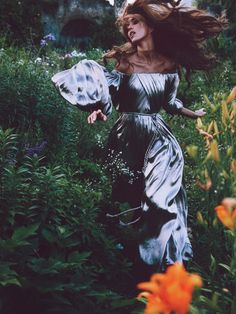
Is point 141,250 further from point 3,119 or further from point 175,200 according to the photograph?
point 3,119

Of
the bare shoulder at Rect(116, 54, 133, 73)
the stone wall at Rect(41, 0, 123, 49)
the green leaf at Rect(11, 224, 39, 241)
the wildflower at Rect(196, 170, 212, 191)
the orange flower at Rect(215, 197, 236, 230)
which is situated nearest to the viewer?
the orange flower at Rect(215, 197, 236, 230)

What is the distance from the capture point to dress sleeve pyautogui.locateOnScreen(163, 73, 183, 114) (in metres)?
3.58

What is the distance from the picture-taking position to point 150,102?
11.5ft

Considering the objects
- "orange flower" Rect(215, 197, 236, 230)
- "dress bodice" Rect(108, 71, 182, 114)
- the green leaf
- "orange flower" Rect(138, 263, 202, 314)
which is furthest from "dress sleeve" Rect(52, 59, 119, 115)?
"orange flower" Rect(138, 263, 202, 314)

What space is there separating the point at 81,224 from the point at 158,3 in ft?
4.75

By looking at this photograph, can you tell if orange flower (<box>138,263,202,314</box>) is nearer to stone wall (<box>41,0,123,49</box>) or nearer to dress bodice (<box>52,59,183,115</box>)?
dress bodice (<box>52,59,183,115</box>)

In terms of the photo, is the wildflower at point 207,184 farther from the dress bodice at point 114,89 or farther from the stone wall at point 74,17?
the stone wall at point 74,17

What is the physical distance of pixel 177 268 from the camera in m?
0.93

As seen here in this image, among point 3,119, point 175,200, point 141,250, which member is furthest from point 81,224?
point 3,119

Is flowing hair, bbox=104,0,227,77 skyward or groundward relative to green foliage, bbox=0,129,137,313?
skyward

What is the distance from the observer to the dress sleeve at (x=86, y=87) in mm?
3213

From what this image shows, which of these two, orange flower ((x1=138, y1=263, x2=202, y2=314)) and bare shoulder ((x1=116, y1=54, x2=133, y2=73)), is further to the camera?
bare shoulder ((x1=116, y1=54, x2=133, y2=73))

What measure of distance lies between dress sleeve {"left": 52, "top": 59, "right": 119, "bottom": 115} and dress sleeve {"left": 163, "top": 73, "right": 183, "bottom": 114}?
0.44 m

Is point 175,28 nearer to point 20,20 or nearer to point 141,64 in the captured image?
point 141,64
